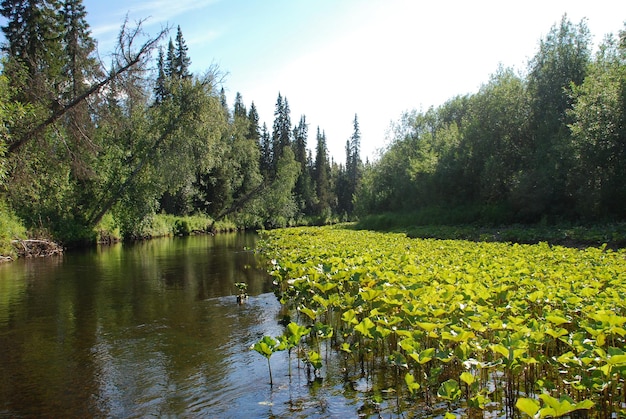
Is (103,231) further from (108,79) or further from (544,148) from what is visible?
(544,148)

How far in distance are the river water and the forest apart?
18.4 feet

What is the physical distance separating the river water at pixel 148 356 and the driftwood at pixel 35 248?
8.38 m

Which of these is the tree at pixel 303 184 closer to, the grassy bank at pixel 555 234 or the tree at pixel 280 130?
the tree at pixel 280 130

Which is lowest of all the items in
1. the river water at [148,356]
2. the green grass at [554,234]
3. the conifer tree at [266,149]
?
the river water at [148,356]

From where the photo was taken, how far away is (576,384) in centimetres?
326

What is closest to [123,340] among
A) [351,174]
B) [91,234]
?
[91,234]

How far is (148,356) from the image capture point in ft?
20.1

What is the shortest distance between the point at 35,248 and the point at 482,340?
2167cm

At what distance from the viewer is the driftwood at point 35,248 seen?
19.6 metres

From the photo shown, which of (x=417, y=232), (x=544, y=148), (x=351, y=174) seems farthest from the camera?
(x=351, y=174)

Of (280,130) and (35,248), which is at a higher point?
(280,130)

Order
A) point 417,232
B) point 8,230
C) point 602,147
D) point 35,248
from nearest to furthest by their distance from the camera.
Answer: point 602,147, point 8,230, point 35,248, point 417,232

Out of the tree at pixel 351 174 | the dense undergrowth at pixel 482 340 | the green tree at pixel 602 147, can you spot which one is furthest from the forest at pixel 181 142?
the tree at pixel 351 174

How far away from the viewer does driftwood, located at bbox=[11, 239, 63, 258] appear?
64.2 ft
